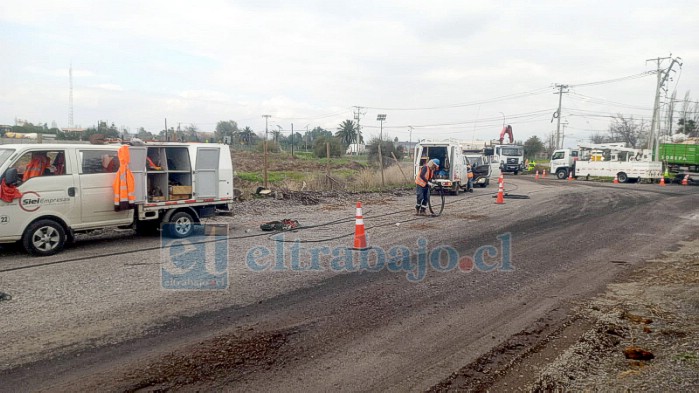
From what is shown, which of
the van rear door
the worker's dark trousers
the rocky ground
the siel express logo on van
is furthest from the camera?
the worker's dark trousers

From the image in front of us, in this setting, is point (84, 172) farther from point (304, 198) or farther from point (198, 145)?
point (304, 198)

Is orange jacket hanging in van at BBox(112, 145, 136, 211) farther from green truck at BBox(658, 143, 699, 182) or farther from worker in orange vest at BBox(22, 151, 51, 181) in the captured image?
green truck at BBox(658, 143, 699, 182)

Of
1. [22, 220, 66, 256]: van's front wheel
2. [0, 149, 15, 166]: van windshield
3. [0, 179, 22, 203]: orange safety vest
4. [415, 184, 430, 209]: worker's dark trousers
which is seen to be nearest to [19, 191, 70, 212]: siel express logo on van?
[0, 179, 22, 203]: orange safety vest

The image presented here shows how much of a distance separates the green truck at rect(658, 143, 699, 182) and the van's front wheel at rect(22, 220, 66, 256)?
35.5 meters

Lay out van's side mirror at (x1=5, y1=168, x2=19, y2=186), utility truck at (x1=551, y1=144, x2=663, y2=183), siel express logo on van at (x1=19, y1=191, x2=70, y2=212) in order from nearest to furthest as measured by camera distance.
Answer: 1. van's side mirror at (x1=5, y1=168, x2=19, y2=186)
2. siel express logo on van at (x1=19, y1=191, x2=70, y2=212)
3. utility truck at (x1=551, y1=144, x2=663, y2=183)

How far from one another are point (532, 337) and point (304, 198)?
12985 millimetres

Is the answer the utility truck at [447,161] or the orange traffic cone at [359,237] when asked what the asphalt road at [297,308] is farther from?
the utility truck at [447,161]

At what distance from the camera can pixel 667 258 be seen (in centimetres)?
905

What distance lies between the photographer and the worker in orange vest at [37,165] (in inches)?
344

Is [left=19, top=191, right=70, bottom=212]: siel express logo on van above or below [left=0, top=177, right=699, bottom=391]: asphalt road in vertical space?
above

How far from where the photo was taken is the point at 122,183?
9672 mm

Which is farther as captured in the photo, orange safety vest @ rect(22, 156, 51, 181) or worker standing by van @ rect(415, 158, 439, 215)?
worker standing by van @ rect(415, 158, 439, 215)

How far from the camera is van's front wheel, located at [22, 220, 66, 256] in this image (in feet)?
27.7

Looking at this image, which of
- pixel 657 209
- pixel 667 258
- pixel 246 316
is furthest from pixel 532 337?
pixel 657 209
